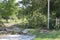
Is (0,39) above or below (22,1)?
below

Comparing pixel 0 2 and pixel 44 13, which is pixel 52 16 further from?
pixel 0 2

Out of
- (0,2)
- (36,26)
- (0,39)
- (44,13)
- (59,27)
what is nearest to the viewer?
(0,39)

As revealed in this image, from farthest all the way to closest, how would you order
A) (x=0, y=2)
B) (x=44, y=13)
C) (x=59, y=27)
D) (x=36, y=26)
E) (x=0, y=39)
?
(x=0, y=2)
(x=44, y=13)
(x=36, y=26)
(x=59, y=27)
(x=0, y=39)

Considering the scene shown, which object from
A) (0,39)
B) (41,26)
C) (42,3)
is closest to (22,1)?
(42,3)

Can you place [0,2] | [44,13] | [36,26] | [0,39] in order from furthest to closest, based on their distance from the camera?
[0,2]
[44,13]
[36,26]
[0,39]

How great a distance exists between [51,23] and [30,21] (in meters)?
2.99

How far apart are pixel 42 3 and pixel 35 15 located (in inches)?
70.1

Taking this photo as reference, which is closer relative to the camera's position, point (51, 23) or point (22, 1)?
point (51, 23)

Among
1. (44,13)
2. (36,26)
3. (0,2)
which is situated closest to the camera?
(36,26)

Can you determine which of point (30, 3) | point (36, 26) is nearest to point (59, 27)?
point (36, 26)

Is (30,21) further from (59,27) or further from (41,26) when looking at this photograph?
(59,27)

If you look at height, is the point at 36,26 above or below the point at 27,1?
below

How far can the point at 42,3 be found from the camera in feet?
86.0

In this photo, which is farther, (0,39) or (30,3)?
(30,3)
